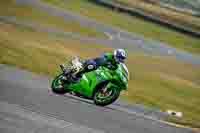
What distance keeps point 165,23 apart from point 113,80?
2681 centimetres

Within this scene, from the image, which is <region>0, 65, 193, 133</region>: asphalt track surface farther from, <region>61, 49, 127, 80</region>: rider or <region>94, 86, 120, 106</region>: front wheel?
<region>61, 49, 127, 80</region>: rider

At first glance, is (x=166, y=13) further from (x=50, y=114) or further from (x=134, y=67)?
(x=50, y=114)

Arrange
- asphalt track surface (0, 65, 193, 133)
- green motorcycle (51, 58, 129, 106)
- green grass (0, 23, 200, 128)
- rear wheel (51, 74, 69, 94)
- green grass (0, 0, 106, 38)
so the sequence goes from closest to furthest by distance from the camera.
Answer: asphalt track surface (0, 65, 193, 133), green motorcycle (51, 58, 129, 106), rear wheel (51, 74, 69, 94), green grass (0, 23, 200, 128), green grass (0, 0, 106, 38)

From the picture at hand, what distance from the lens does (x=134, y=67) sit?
1091 inches

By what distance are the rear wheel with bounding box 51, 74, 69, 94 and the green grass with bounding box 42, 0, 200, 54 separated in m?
21.8

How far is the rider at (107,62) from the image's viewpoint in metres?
15.6

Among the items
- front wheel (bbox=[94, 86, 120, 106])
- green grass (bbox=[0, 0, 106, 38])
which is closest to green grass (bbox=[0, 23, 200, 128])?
green grass (bbox=[0, 0, 106, 38])

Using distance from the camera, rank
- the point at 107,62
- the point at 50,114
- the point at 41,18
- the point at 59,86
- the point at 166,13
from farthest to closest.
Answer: the point at 166,13 < the point at 41,18 < the point at 59,86 < the point at 107,62 < the point at 50,114

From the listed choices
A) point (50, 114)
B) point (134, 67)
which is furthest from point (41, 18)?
point (50, 114)

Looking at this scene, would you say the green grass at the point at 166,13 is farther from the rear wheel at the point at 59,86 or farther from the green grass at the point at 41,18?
the rear wheel at the point at 59,86

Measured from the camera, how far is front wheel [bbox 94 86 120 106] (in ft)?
51.5

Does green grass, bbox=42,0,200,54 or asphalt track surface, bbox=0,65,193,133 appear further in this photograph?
green grass, bbox=42,0,200,54

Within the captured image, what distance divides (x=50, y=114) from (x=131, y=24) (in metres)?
25.6

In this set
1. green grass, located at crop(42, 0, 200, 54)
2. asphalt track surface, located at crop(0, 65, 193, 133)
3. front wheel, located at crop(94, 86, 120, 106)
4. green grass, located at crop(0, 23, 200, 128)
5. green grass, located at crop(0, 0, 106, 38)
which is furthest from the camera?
green grass, located at crop(42, 0, 200, 54)
